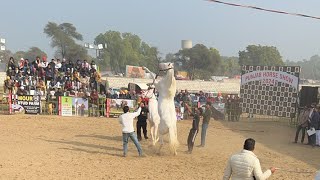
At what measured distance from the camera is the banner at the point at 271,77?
21.3 m

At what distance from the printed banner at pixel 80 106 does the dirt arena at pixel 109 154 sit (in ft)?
5.96

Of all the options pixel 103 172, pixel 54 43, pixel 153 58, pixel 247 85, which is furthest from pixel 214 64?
pixel 103 172

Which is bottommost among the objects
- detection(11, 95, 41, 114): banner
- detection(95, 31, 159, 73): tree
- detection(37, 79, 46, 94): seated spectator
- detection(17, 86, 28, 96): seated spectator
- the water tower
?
detection(11, 95, 41, 114): banner

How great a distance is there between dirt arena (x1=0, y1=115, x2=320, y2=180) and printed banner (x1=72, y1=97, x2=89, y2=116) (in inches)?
71.6

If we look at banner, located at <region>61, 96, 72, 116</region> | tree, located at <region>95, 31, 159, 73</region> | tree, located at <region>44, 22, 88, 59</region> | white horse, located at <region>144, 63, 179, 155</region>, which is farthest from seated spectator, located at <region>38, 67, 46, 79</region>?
tree, located at <region>95, 31, 159, 73</region>

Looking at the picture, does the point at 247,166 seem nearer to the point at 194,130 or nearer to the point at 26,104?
the point at 194,130

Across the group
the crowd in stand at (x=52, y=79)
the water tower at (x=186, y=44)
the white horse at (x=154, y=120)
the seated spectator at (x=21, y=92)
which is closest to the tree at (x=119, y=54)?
the water tower at (x=186, y=44)

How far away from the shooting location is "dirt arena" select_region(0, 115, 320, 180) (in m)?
9.29

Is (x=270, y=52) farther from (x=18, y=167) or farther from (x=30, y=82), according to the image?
(x=18, y=167)

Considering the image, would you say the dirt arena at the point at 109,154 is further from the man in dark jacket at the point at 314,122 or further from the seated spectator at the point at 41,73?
the seated spectator at the point at 41,73

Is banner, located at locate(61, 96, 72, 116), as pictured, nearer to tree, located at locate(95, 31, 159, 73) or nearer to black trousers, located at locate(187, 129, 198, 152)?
black trousers, located at locate(187, 129, 198, 152)

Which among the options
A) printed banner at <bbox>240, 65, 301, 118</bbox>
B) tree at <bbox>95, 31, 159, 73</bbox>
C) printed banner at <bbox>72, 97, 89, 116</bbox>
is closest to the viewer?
printed banner at <bbox>72, 97, 89, 116</bbox>

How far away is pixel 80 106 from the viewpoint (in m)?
20.4

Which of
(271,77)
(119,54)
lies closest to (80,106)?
(271,77)
